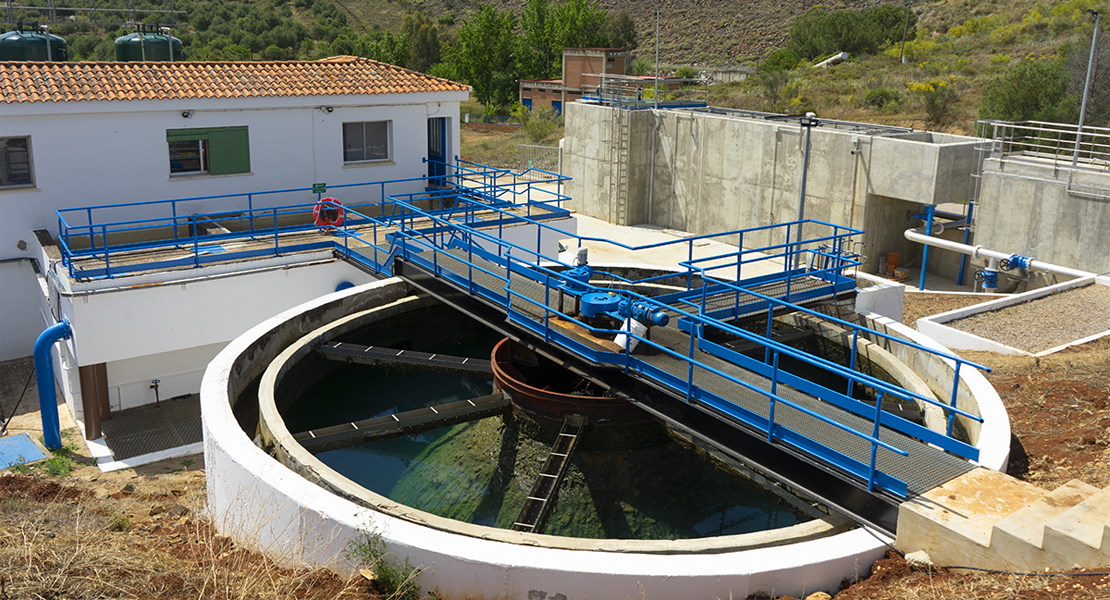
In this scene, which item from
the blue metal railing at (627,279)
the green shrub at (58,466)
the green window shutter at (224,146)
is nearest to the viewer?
the blue metal railing at (627,279)

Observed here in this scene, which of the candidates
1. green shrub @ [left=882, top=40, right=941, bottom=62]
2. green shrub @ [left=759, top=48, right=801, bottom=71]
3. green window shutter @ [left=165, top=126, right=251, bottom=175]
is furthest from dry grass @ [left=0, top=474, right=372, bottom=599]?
green shrub @ [left=759, top=48, right=801, bottom=71]

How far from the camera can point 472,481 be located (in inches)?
424

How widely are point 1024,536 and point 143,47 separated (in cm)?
2274

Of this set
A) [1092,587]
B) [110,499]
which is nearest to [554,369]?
[110,499]

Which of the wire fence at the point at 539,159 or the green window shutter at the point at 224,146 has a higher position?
the green window shutter at the point at 224,146

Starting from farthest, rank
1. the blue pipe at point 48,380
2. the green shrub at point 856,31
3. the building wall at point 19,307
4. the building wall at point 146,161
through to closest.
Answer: the green shrub at point 856,31 < the building wall at point 19,307 < the building wall at point 146,161 < the blue pipe at point 48,380

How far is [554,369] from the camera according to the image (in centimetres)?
1192

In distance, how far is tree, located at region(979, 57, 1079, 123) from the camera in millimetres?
Result: 33406

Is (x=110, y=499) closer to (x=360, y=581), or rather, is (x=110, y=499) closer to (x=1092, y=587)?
(x=360, y=581)

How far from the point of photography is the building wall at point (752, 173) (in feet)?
72.4

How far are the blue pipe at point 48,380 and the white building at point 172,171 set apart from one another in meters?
0.38

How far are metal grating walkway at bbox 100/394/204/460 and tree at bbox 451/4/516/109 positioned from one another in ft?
157

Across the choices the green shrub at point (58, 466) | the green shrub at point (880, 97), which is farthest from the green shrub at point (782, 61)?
the green shrub at point (58, 466)

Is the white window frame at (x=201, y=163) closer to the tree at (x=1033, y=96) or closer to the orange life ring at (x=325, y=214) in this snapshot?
the orange life ring at (x=325, y=214)
